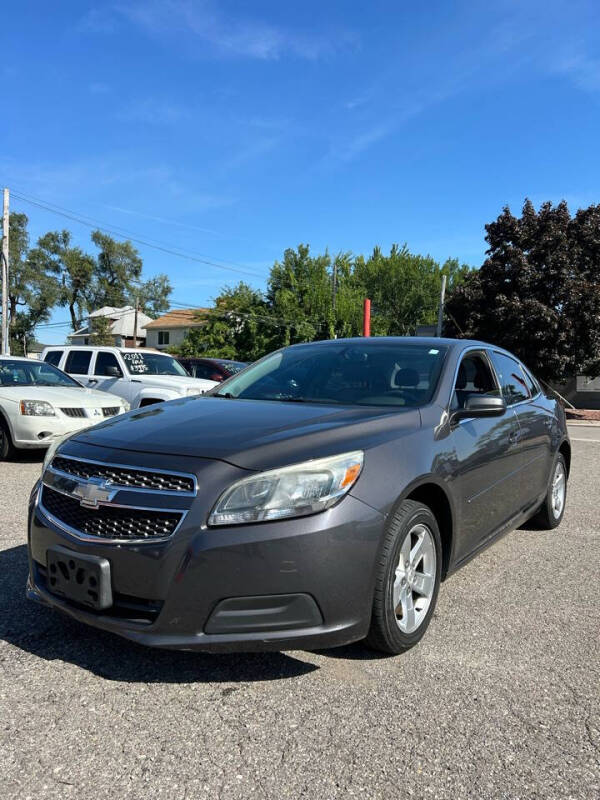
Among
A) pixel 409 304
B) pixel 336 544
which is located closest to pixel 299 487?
pixel 336 544

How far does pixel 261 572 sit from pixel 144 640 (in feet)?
1.75

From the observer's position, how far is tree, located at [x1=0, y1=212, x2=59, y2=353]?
203 feet

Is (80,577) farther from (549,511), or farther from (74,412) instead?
(74,412)

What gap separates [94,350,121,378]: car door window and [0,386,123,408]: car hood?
251 centimetres

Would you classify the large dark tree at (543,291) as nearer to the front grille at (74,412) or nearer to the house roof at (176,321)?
the front grille at (74,412)

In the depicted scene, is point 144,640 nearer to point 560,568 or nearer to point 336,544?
point 336,544

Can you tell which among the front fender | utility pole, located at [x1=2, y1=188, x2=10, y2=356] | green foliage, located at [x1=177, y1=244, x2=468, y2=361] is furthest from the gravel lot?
green foliage, located at [x1=177, y1=244, x2=468, y2=361]

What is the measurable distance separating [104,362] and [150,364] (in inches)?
33.2

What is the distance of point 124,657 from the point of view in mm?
2836

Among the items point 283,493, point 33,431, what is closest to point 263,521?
point 283,493

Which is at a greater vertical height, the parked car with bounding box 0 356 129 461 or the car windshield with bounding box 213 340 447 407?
the car windshield with bounding box 213 340 447 407

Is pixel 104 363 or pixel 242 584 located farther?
pixel 104 363

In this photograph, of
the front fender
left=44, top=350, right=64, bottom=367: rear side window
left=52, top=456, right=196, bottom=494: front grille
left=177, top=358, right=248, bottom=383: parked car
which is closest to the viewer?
left=52, top=456, right=196, bottom=494: front grille

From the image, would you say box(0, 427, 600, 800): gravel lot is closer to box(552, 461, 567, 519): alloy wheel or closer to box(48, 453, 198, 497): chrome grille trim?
box(48, 453, 198, 497): chrome grille trim
